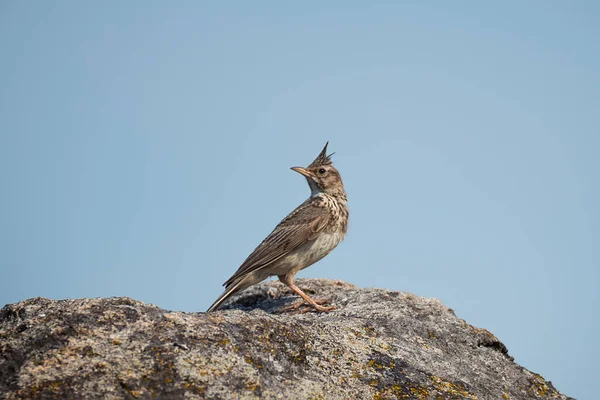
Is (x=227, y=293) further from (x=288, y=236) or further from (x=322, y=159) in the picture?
(x=322, y=159)

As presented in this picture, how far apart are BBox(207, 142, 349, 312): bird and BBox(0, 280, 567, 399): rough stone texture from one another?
7.17 ft

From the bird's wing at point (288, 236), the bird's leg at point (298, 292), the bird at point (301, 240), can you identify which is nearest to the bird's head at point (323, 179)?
the bird at point (301, 240)

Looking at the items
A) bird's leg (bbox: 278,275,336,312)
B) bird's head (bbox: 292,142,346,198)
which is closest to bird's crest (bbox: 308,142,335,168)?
bird's head (bbox: 292,142,346,198)

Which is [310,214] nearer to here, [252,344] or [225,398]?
[252,344]

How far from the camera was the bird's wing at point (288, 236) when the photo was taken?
26.7 feet

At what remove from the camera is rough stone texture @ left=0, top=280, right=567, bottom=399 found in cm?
373

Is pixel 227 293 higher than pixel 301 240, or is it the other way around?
pixel 301 240

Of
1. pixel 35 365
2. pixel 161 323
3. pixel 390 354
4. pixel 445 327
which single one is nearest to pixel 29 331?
pixel 35 365

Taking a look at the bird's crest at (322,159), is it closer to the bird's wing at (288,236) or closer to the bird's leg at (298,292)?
the bird's wing at (288,236)

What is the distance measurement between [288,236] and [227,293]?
4.00 feet

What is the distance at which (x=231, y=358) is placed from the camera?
4066 mm

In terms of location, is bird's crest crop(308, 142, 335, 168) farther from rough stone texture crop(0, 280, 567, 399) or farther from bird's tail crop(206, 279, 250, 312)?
rough stone texture crop(0, 280, 567, 399)

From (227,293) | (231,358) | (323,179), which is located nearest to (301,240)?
(227,293)

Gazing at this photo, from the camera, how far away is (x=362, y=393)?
14.1ft
